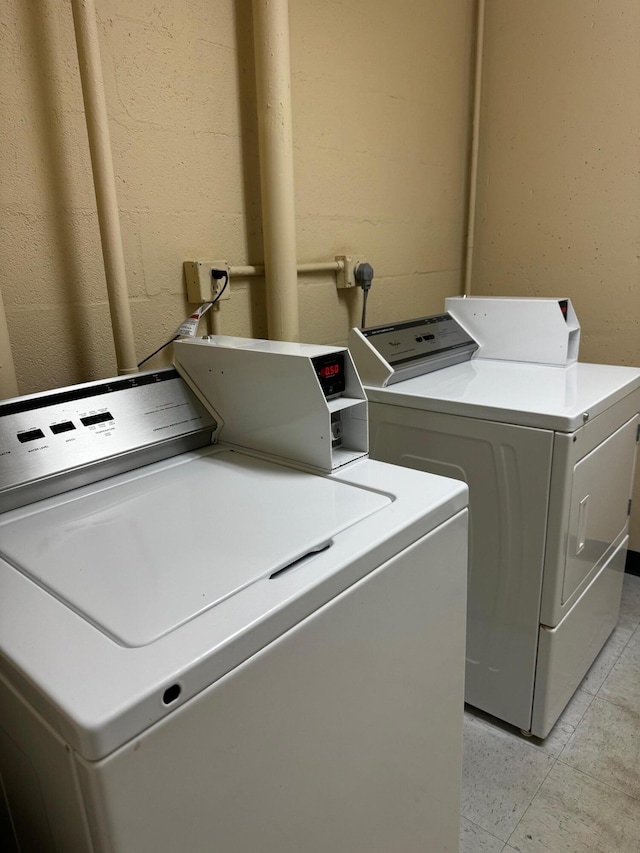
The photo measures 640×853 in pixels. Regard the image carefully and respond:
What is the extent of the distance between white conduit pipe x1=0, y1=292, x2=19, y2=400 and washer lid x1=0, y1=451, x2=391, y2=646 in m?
0.29

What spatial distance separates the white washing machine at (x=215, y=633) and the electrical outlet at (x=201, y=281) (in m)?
0.36

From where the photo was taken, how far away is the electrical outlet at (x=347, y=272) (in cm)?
196

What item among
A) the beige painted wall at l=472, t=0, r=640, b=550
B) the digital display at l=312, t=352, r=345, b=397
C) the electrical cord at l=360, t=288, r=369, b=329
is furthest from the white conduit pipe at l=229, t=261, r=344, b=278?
the beige painted wall at l=472, t=0, r=640, b=550

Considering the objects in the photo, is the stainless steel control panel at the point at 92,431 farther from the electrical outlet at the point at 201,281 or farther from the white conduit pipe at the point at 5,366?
the electrical outlet at the point at 201,281

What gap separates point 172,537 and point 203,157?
1.07m

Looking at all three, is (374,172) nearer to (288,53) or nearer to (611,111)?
(288,53)

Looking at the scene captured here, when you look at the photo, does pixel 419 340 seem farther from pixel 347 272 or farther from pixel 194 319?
pixel 194 319

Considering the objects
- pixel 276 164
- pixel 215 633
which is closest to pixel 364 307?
pixel 276 164

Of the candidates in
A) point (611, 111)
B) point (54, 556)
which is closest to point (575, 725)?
point (54, 556)

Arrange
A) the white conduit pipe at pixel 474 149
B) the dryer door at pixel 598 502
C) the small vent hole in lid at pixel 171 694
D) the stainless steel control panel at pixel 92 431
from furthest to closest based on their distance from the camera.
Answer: the white conduit pipe at pixel 474 149
the dryer door at pixel 598 502
the stainless steel control panel at pixel 92 431
the small vent hole in lid at pixel 171 694

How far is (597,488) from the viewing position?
1.61 metres

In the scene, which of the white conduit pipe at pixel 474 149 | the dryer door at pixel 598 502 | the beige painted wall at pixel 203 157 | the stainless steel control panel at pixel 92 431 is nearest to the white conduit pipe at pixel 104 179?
the beige painted wall at pixel 203 157

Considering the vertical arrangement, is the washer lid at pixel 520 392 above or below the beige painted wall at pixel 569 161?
below

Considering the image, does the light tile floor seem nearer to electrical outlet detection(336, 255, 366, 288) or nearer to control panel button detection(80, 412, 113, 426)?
control panel button detection(80, 412, 113, 426)
